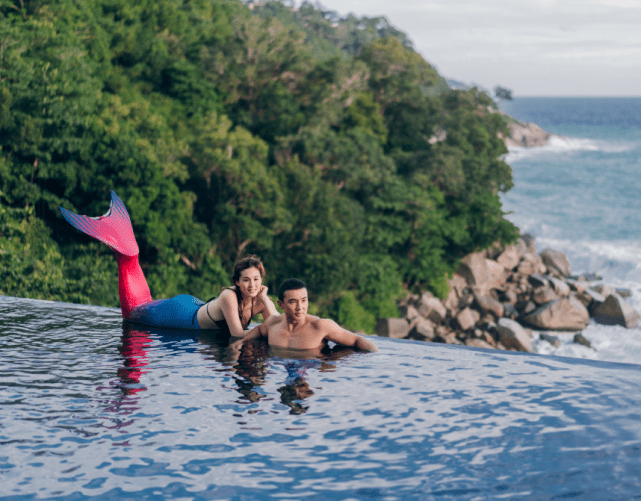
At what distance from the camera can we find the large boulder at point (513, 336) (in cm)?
3412

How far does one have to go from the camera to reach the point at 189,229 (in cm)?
2919

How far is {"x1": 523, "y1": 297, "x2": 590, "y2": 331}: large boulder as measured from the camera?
37.4 m

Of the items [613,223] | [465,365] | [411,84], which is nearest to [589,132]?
[613,223]

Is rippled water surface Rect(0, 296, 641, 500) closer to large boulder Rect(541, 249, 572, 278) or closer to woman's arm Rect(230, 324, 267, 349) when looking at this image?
woman's arm Rect(230, 324, 267, 349)

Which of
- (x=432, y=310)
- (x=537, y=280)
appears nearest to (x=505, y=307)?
(x=537, y=280)

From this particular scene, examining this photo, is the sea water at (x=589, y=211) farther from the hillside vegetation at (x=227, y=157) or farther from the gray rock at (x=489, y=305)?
the hillside vegetation at (x=227, y=157)

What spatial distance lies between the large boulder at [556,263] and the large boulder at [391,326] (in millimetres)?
14144

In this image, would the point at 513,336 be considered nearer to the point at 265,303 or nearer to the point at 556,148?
the point at 265,303

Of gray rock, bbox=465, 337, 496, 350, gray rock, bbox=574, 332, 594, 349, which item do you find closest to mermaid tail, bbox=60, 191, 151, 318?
gray rock, bbox=465, 337, 496, 350

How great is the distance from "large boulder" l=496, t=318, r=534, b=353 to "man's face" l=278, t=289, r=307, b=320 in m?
27.8

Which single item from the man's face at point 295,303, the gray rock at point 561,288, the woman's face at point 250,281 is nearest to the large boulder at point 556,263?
the gray rock at point 561,288

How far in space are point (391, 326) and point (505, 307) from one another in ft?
25.6

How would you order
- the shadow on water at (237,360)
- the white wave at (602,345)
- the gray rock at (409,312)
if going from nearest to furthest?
the shadow on water at (237,360)
the white wave at (602,345)
the gray rock at (409,312)

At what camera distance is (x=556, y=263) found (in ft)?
150
